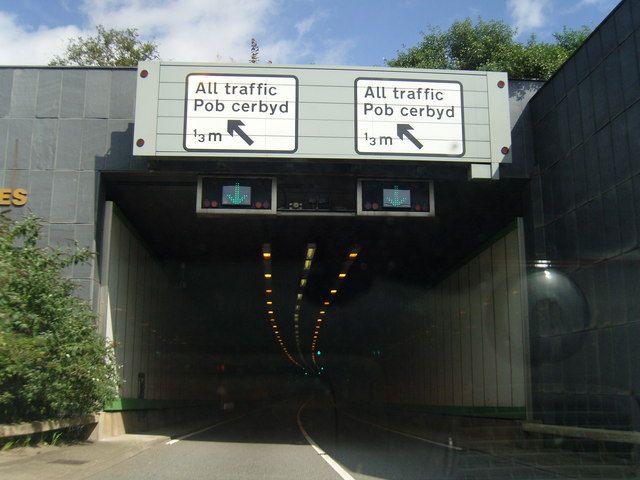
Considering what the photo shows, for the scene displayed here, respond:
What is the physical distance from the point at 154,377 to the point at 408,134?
14.6 m

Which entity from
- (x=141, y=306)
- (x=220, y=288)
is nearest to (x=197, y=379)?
(x=220, y=288)

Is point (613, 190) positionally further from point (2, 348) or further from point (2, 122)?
point (2, 122)

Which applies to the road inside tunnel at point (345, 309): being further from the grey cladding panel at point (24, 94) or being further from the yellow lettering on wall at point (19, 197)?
the grey cladding panel at point (24, 94)

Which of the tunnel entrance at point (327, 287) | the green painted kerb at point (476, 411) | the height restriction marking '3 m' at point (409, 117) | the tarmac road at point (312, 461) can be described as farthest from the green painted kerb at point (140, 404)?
the green painted kerb at point (476, 411)

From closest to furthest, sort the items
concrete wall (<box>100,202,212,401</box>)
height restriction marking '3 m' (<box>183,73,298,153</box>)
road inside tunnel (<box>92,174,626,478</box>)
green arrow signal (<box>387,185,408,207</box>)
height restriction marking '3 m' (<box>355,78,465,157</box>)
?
1. height restriction marking '3 m' (<box>183,73,298,153</box>)
2. height restriction marking '3 m' (<box>355,78,465,157</box>)
3. green arrow signal (<box>387,185,408,207</box>)
4. road inside tunnel (<box>92,174,626,478</box>)
5. concrete wall (<box>100,202,212,401</box>)

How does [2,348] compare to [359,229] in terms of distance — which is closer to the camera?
[2,348]

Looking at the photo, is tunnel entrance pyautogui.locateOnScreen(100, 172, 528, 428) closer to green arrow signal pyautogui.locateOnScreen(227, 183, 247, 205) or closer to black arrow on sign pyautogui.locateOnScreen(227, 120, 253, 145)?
green arrow signal pyautogui.locateOnScreen(227, 183, 247, 205)

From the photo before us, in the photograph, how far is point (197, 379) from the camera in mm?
35781

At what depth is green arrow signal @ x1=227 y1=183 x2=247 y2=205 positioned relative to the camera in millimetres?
13742

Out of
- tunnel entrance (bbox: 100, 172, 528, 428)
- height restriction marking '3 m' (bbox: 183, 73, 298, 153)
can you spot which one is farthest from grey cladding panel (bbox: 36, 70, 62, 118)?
height restriction marking '3 m' (bbox: 183, 73, 298, 153)

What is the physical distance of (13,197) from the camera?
1506 centimetres

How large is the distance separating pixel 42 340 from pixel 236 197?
4.48m

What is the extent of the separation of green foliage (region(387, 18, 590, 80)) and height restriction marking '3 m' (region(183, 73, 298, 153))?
1718 centimetres

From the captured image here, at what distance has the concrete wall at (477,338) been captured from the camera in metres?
17.6
